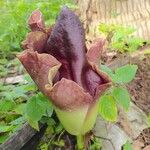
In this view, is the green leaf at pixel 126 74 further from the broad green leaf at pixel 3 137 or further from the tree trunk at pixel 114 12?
the tree trunk at pixel 114 12

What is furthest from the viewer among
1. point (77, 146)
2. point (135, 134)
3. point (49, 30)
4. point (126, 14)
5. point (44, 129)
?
point (126, 14)

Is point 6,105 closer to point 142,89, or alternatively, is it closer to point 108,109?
point 108,109

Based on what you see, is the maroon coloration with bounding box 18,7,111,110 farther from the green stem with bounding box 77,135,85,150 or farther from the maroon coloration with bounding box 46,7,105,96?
the green stem with bounding box 77,135,85,150

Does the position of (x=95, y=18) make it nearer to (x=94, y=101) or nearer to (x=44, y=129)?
(x=44, y=129)

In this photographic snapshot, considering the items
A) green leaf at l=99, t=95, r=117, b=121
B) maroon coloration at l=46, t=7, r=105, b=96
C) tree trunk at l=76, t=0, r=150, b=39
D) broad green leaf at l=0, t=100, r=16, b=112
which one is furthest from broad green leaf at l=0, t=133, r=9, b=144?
tree trunk at l=76, t=0, r=150, b=39

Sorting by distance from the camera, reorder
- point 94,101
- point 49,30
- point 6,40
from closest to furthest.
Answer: point 94,101, point 49,30, point 6,40

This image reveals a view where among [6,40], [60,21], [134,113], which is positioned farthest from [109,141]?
[6,40]

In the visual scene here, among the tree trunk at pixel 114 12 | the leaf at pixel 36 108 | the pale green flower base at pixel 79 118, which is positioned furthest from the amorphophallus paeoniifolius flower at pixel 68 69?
the tree trunk at pixel 114 12

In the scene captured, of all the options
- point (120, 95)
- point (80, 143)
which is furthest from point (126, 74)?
point (80, 143)
